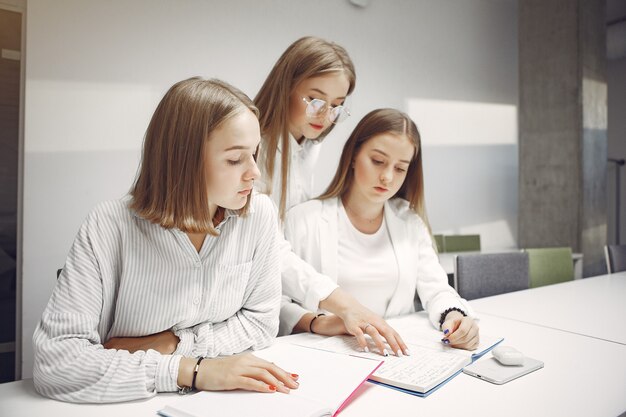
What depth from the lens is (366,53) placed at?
4.57 metres

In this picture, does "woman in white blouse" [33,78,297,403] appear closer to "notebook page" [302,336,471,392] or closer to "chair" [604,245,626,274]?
"notebook page" [302,336,471,392]

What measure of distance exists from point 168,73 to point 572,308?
2.97 m

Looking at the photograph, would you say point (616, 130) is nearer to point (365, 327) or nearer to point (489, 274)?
point (489, 274)

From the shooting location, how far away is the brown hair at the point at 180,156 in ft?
3.61

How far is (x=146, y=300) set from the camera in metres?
1.14

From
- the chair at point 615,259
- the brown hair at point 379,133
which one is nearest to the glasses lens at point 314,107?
the brown hair at point 379,133

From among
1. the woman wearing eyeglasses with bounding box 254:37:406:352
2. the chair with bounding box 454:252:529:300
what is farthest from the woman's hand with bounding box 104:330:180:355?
the chair with bounding box 454:252:529:300

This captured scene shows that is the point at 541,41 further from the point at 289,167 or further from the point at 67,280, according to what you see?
the point at 67,280

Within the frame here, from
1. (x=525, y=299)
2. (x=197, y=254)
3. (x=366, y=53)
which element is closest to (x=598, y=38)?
(x=366, y=53)

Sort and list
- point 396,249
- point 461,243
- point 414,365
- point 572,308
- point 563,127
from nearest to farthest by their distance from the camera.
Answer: point 414,365, point 396,249, point 572,308, point 461,243, point 563,127

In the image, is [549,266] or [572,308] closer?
[572,308]

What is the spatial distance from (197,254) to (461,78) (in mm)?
4893

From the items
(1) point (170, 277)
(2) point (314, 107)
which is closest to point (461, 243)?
(2) point (314, 107)

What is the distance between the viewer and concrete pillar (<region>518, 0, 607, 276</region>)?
4.86 meters
